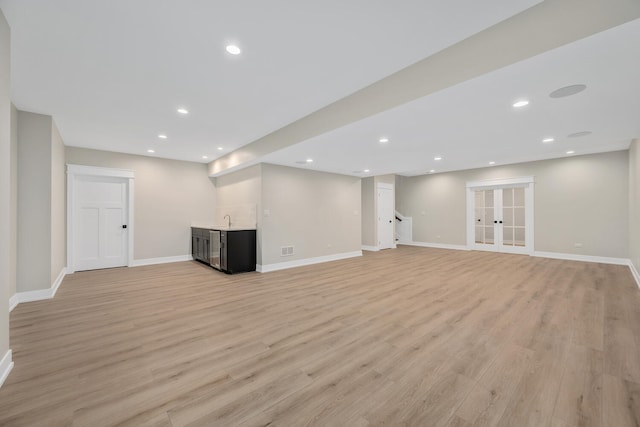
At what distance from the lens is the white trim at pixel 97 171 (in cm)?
546

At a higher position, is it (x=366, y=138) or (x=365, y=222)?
(x=366, y=138)

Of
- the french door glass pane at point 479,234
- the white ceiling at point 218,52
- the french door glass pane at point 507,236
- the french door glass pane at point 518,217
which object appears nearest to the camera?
the white ceiling at point 218,52

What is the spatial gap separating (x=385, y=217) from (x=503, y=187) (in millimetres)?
3631

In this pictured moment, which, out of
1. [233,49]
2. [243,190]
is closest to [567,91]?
[233,49]

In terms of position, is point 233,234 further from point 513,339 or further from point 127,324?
point 513,339

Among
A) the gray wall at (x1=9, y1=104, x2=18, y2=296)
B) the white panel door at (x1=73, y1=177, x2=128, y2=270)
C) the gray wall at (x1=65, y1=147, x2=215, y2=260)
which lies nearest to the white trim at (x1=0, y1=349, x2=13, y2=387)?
the gray wall at (x1=9, y1=104, x2=18, y2=296)

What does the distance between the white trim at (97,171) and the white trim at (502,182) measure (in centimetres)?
974

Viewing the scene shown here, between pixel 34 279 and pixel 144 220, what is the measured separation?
2.71 metres

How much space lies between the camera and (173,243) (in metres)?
6.74

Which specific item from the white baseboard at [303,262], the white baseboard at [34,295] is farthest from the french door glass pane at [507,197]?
the white baseboard at [34,295]

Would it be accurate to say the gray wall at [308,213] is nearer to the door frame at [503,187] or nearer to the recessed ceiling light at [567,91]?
the door frame at [503,187]

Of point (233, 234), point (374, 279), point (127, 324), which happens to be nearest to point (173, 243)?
point (233, 234)

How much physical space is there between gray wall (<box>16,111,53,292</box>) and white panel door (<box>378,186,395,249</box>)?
25.8 feet

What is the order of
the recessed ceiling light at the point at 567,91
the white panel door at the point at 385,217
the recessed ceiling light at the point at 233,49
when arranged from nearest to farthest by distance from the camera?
the recessed ceiling light at the point at 233,49 → the recessed ceiling light at the point at 567,91 → the white panel door at the point at 385,217
